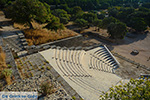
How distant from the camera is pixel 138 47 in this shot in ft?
96.5

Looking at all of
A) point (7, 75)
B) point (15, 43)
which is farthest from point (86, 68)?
point (15, 43)

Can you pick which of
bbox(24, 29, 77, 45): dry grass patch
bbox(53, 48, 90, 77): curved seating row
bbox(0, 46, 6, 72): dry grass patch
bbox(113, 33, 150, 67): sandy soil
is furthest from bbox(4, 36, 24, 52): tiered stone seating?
bbox(113, 33, 150, 67): sandy soil

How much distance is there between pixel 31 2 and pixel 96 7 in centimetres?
6253

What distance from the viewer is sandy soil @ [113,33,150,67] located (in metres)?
24.0

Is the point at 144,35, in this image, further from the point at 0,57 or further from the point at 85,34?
the point at 0,57

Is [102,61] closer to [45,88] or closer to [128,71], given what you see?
[128,71]

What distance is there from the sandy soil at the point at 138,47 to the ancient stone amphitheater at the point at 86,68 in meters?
6.80

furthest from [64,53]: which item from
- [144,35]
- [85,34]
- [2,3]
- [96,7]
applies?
[96,7]

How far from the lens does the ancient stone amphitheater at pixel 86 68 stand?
11.9 meters

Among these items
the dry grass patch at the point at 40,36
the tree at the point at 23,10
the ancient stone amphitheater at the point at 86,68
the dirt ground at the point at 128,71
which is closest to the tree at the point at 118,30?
the ancient stone amphitheater at the point at 86,68

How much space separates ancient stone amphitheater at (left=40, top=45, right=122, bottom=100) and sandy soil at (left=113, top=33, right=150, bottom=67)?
6800 millimetres

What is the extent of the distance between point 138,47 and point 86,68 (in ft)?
70.0

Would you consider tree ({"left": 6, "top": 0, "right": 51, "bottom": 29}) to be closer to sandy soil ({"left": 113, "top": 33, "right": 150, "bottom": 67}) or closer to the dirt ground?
the dirt ground

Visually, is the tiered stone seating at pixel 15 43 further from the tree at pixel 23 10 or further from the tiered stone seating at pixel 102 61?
the tiered stone seating at pixel 102 61
